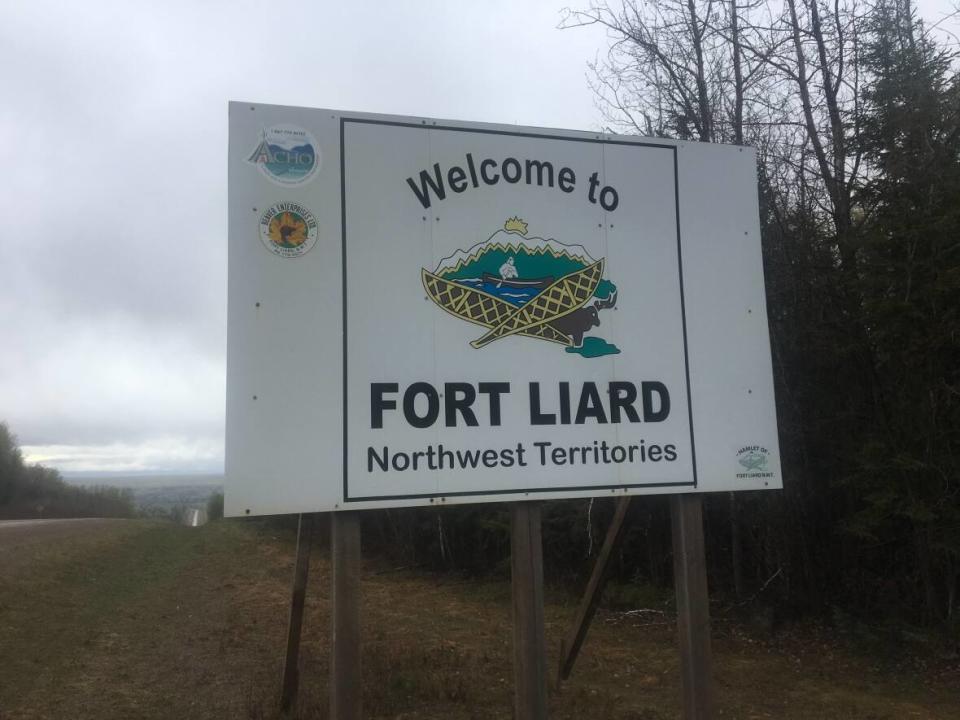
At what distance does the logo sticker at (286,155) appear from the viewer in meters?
3.51

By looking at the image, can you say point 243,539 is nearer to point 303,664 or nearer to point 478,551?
point 478,551

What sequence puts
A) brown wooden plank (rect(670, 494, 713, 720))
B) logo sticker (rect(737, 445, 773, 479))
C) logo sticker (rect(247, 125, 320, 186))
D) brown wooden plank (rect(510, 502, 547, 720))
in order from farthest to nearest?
logo sticker (rect(737, 445, 773, 479)), brown wooden plank (rect(670, 494, 713, 720)), brown wooden plank (rect(510, 502, 547, 720)), logo sticker (rect(247, 125, 320, 186))

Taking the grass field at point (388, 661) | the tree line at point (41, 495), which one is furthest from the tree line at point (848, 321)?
the tree line at point (41, 495)

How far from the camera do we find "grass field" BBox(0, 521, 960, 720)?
233 inches

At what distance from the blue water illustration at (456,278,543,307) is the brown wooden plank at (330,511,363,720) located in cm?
132

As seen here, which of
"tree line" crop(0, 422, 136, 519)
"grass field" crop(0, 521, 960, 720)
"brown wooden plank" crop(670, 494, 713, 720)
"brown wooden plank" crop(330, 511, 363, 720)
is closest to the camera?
"brown wooden plank" crop(330, 511, 363, 720)

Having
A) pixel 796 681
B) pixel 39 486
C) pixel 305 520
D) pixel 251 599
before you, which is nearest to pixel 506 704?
pixel 305 520

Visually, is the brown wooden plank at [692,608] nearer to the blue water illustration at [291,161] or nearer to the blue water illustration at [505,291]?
the blue water illustration at [505,291]

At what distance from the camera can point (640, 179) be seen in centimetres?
410

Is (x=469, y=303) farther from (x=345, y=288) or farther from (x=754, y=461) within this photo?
(x=754, y=461)

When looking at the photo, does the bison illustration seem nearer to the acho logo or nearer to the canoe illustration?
the acho logo

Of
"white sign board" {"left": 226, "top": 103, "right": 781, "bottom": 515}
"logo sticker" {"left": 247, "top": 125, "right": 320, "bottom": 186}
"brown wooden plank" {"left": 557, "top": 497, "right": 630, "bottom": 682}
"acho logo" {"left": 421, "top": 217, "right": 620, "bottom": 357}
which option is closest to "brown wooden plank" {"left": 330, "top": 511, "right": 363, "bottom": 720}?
"white sign board" {"left": 226, "top": 103, "right": 781, "bottom": 515}

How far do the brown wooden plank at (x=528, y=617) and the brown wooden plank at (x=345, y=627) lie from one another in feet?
2.66

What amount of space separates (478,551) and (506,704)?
25.4 ft
